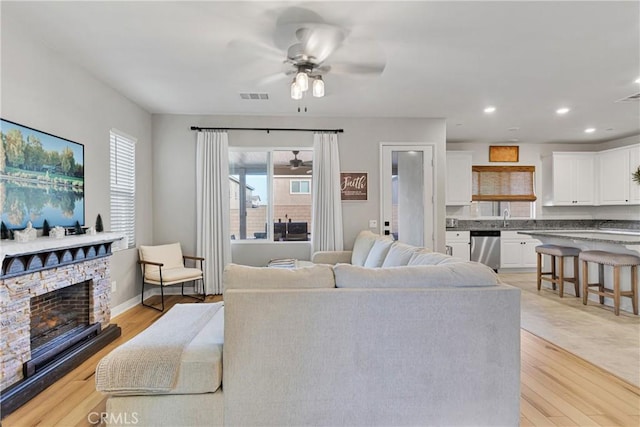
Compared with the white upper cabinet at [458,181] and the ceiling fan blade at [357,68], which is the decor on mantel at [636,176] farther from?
the ceiling fan blade at [357,68]

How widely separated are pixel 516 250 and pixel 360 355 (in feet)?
19.6

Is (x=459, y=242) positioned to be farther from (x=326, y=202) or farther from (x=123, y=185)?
(x=123, y=185)

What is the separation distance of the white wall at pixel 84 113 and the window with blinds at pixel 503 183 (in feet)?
19.8

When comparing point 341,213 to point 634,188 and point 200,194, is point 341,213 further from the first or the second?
point 634,188

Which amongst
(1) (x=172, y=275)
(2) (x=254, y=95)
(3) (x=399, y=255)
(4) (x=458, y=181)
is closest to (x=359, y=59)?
(3) (x=399, y=255)

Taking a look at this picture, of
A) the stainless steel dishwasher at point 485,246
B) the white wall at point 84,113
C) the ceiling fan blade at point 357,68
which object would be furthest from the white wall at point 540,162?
the white wall at point 84,113

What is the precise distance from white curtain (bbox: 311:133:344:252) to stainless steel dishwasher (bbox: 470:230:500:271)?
309 cm

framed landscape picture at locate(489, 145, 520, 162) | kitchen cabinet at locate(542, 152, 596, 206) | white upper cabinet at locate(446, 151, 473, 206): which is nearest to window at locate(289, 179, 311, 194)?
white upper cabinet at locate(446, 151, 473, 206)

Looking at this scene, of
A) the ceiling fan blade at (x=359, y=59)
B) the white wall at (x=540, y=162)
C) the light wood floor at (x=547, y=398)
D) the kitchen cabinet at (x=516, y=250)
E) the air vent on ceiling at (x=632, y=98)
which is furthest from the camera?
the white wall at (x=540, y=162)

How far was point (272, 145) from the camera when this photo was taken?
497 centimetres

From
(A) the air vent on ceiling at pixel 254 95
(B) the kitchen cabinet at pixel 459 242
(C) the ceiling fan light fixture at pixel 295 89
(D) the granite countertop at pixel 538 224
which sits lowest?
(B) the kitchen cabinet at pixel 459 242

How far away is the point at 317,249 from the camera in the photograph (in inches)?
192

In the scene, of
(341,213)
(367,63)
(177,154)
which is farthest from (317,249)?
(367,63)

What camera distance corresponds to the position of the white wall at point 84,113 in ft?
8.24
